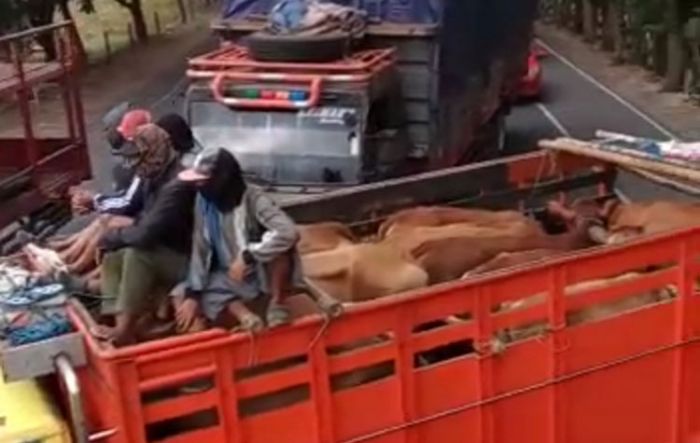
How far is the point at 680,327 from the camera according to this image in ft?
20.9

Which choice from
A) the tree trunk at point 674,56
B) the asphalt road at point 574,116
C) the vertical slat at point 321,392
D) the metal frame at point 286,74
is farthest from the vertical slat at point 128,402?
the tree trunk at point 674,56

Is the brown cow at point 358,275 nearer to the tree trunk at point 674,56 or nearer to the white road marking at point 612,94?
the white road marking at point 612,94

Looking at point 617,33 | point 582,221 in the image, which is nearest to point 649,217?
point 582,221

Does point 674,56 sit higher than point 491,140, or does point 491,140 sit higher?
point 491,140

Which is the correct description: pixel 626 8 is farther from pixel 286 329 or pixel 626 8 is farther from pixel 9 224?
pixel 286 329

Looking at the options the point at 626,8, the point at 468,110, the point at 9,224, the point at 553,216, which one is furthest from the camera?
the point at 626,8

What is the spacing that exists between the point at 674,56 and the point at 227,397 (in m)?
21.1

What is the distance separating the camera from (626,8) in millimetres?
27219

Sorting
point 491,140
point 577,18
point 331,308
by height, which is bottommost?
point 577,18

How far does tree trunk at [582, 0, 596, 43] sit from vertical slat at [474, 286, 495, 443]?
2810 cm

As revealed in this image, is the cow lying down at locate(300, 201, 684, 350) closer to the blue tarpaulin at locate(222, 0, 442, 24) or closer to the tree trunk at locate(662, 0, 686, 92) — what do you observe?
the blue tarpaulin at locate(222, 0, 442, 24)

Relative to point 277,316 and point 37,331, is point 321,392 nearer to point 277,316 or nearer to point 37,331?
point 277,316

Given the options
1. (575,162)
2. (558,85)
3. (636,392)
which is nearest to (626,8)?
(558,85)

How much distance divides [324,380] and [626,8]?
23384 mm
